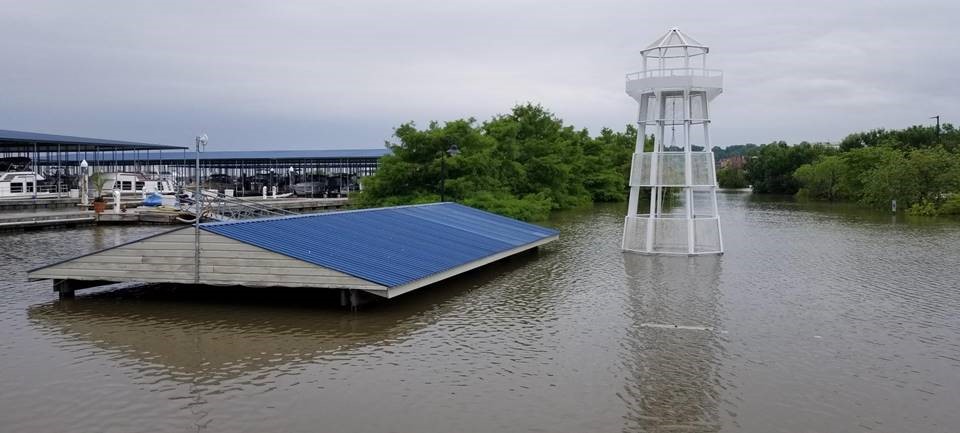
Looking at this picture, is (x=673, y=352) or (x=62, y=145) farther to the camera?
(x=62, y=145)

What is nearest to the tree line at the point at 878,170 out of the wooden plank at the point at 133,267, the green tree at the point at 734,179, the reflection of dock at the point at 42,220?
the green tree at the point at 734,179

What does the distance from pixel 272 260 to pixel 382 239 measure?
439cm

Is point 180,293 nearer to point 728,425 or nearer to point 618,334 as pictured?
point 618,334

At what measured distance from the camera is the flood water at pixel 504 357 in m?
9.98

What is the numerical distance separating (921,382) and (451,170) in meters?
30.4

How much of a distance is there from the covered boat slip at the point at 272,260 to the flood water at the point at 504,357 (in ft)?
2.46

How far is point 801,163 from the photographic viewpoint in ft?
343

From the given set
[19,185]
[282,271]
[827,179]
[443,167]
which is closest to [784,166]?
[827,179]

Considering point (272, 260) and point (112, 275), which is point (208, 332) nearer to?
point (272, 260)

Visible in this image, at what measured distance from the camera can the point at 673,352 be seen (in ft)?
44.1

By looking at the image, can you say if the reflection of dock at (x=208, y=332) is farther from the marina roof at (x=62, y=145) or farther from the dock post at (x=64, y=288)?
the marina roof at (x=62, y=145)

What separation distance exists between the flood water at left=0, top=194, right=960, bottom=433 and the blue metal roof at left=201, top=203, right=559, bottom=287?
35.3 inches

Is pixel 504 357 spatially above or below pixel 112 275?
below

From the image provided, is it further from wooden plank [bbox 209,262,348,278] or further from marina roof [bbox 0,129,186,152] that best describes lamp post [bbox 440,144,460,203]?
marina roof [bbox 0,129,186,152]
